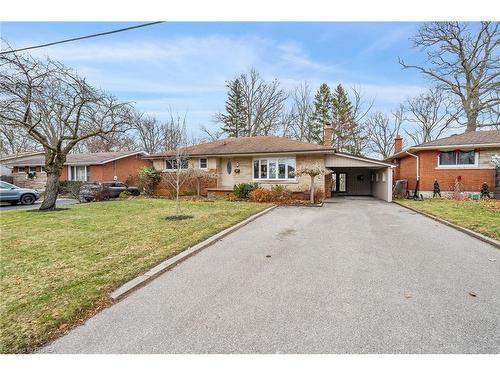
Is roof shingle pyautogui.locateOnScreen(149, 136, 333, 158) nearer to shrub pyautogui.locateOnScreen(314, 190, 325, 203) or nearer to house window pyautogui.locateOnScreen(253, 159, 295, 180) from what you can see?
house window pyautogui.locateOnScreen(253, 159, 295, 180)

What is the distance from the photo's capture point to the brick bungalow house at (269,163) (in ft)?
52.1

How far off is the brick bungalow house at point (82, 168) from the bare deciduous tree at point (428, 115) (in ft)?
108

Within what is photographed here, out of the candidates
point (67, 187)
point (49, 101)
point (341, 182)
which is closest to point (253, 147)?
point (49, 101)

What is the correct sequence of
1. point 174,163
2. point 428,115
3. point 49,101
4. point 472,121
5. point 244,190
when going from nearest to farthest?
point 49,101, point 244,190, point 174,163, point 472,121, point 428,115

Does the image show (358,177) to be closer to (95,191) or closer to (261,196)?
(261,196)

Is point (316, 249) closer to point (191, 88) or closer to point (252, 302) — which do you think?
point (252, 302)

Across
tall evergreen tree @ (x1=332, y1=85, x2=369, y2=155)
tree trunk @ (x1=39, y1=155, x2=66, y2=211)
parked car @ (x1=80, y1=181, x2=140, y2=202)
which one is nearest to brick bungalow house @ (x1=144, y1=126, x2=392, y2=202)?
parked car @ (x1=80, y1=181, x2=140, y2=202)

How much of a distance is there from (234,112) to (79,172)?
21072mm

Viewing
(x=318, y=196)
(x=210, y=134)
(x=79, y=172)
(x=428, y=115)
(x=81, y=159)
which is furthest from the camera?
(x=210, y=134)

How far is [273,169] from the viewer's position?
17.0 meters

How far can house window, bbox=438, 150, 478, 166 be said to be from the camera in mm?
16078

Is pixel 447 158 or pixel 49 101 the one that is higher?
pixel 49 101

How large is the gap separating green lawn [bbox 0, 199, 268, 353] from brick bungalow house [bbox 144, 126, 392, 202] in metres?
8.20
